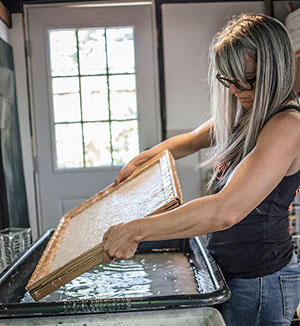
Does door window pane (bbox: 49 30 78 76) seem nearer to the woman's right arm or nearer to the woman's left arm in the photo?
the woman's right arm

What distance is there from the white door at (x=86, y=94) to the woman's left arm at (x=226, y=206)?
2.57 m

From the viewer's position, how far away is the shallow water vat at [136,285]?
3.48ft

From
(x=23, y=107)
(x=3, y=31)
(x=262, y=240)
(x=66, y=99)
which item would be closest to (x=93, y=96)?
(x=66, y=99)

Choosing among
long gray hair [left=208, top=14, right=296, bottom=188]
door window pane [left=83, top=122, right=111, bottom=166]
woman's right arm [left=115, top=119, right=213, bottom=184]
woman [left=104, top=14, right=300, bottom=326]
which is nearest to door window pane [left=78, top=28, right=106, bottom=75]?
door window pane [left=83, top=122, right=111, bottom=166]

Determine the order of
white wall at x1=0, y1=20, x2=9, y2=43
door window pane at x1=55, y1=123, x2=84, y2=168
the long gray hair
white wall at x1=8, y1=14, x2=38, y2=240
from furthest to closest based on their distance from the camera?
door window pane at x1=55, y1=123, x2=84, y2=168 → white wall at x1=8, y1=14, x2=38, y2=240 → white wall at x1=0, y1=20, x2=9, y2=43 → the long gray hair

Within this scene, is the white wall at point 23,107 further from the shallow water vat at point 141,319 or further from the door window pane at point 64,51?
the shallow water vat at point 141,319

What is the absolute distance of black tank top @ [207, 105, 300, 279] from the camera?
126cm

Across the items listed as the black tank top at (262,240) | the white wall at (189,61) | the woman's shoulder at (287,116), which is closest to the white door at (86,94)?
the white wall at (189,61)

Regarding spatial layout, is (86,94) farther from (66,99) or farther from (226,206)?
(226,206)

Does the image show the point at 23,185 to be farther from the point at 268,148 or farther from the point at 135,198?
the point at 268,148

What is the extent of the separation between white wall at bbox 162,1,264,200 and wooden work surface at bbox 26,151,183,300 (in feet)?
6.15

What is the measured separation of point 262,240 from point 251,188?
32 cm

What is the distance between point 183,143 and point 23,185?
199cm

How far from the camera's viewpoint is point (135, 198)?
150 cm
